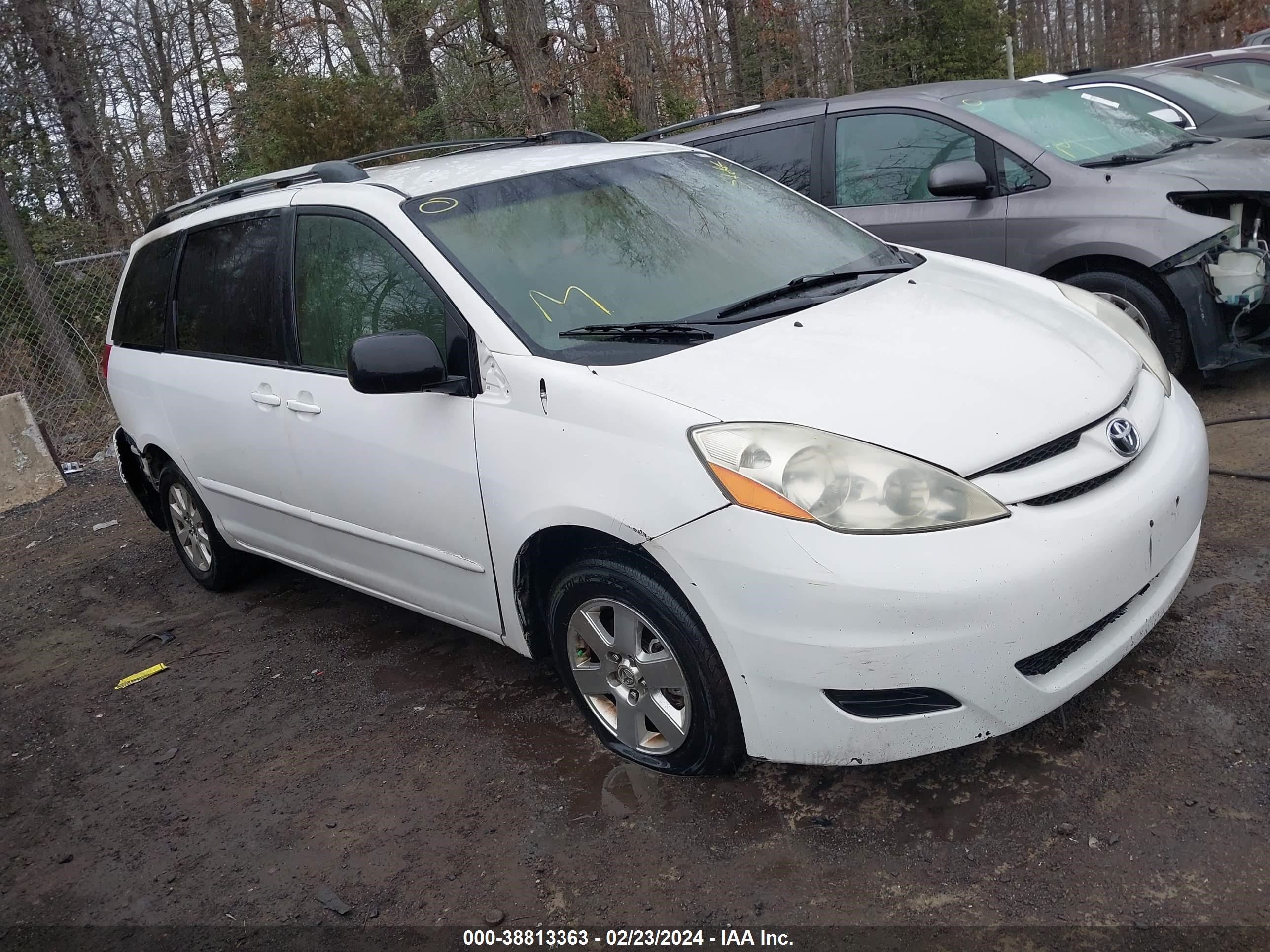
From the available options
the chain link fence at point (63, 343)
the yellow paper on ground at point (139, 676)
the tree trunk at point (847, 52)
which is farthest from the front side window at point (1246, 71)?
the tree trunk at point (847, 52)

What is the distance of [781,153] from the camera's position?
253 inches

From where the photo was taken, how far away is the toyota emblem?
285 cm

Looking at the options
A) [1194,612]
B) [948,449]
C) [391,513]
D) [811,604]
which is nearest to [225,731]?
[391,513]

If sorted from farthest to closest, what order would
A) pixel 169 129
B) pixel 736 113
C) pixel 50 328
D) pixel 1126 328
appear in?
pixel 169 129, pixel 50 328, pixel 736 113, pixel 1126 328

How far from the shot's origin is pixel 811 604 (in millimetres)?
2535

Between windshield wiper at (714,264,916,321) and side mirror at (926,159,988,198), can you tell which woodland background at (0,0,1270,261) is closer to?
side mirror at (926,159,988,198)

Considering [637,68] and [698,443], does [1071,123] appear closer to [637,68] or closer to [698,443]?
[698,443]

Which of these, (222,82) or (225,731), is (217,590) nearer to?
(225,731)

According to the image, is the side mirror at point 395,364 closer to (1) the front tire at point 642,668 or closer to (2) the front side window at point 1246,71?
(1) the front tire at point 642,668

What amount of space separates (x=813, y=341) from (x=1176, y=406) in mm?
1156

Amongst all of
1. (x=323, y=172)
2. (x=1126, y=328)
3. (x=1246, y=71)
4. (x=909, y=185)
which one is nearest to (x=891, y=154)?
(x=909, y=185)

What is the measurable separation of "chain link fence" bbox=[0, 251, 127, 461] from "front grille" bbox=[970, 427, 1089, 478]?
9015 mm

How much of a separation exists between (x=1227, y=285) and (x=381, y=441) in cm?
399

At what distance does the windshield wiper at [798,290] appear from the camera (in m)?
3.41
